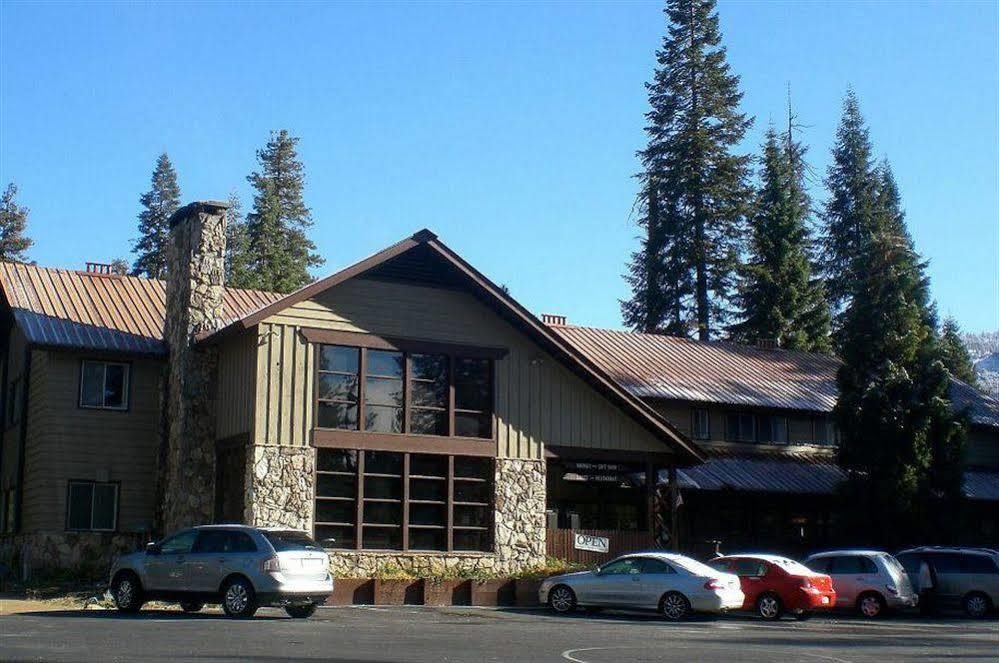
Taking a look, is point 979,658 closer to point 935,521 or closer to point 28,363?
point 935,521

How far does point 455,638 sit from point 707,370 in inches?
1002

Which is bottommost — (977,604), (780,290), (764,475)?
(977,604)

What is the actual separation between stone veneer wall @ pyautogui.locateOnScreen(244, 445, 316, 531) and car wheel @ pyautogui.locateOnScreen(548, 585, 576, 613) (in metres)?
5.79

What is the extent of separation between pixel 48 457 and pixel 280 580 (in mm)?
11517

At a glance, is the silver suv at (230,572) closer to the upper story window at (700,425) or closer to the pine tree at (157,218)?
the upper story window at (700,425)

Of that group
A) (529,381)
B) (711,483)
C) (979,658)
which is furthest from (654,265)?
(979,658)

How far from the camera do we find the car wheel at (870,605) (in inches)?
1131

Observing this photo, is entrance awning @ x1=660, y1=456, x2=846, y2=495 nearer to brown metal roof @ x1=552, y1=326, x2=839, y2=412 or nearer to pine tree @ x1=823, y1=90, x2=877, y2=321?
brown metal roof @ x1=552, y1=326, x2=839, y2=412

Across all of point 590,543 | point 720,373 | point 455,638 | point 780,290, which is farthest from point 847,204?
point 455,638

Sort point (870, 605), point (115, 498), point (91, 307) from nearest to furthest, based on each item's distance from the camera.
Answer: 1. point (870, 605)
2. point (115, 498)
3. point (91, 307)

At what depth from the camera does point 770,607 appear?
87.5 ft

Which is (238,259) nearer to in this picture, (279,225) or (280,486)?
(279,225)

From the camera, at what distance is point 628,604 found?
25281 millimetres

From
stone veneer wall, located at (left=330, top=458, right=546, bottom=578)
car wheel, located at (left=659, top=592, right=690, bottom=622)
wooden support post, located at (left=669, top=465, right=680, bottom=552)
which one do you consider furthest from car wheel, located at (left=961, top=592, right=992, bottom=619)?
stone veneer wall, located at (left=330, top=458, right=546, bottom=578)
